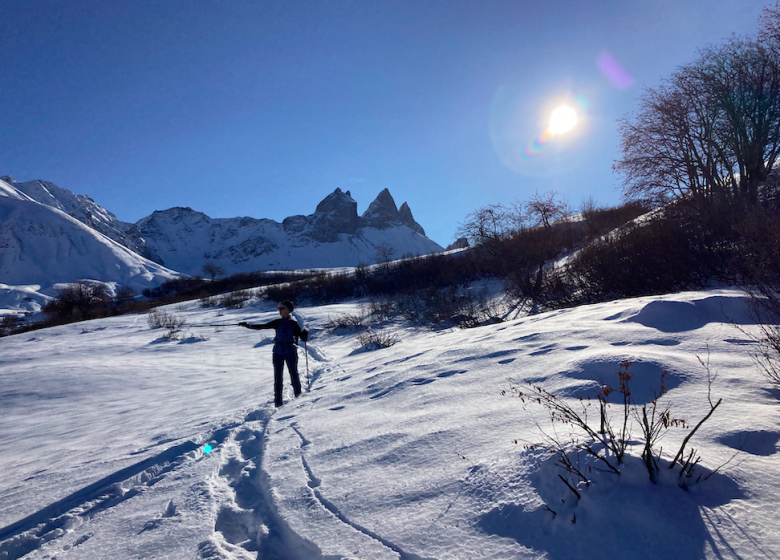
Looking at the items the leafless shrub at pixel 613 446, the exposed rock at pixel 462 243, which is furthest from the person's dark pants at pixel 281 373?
the exposed rock at pixel 462 243

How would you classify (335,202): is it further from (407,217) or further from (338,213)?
(407,217)

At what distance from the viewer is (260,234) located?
5782 inches

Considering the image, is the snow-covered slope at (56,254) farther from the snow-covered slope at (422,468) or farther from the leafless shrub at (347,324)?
the snow-covered slope at (422,468)

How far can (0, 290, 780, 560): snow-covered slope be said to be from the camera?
4.24ft

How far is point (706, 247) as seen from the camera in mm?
6852

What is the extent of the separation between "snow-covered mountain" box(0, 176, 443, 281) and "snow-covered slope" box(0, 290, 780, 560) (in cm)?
11775

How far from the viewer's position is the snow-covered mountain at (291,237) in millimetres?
130125

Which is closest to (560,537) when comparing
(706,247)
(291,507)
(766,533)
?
(766,533)

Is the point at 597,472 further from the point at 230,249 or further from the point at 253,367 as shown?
the point at 230,249

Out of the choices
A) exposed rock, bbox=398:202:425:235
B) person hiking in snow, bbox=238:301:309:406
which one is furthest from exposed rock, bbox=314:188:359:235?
person hiking in snow, bbox=238:301:309:406

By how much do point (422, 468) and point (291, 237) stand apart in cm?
14980

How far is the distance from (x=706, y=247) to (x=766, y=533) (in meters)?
7.85

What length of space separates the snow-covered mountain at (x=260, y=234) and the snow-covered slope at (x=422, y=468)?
386 feet

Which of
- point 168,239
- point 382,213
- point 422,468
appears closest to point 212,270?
point 422,468
